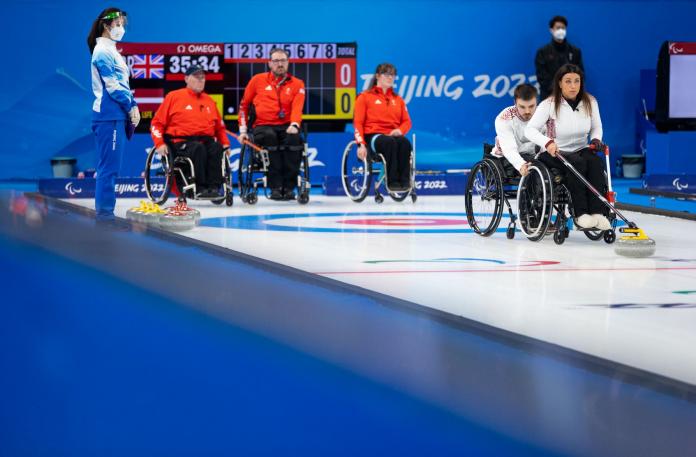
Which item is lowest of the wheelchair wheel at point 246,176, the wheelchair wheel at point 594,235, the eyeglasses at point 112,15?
the wheelchair wheel at point 594,235

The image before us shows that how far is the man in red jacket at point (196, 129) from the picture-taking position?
8.55 meters

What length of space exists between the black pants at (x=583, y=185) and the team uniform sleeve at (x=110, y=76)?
278 cm

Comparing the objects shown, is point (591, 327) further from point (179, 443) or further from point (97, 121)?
point (97, 121)

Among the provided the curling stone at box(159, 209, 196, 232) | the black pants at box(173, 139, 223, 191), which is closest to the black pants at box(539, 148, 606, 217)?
the curling stone at box(159, 209, 196, 232)

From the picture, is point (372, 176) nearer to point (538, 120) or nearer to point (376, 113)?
point (376, 113)

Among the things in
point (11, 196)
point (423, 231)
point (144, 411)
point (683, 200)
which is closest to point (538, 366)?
point (144, 411)

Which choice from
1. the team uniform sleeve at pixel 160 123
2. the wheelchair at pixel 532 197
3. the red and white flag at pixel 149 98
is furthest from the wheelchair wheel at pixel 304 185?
the wheelchair at pixel 532 197

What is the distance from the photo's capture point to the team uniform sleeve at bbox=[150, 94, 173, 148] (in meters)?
8.41

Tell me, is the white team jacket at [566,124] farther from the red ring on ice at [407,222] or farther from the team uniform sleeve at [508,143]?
the red ring on ice at [407,222]

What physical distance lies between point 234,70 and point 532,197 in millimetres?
4767

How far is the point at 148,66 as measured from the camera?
10172 mm

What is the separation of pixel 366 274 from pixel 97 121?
3.09 meters

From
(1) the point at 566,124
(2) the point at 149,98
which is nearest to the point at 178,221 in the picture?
(1) the point at 566,124

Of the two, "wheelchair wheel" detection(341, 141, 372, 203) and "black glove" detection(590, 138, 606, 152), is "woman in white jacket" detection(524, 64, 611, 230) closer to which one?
"black glove" detection(590, 138, 606, 152)
